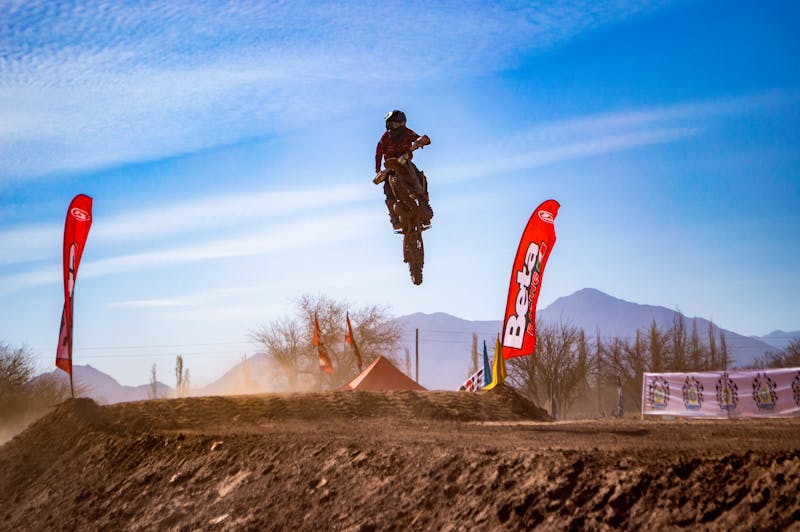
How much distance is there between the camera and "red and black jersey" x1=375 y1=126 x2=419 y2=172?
43.7 feet

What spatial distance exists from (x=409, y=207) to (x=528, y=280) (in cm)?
692

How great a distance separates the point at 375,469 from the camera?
34.0ft

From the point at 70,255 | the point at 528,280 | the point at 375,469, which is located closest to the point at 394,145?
the point at 375,469

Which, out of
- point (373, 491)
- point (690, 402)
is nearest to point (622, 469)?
point (373, 491)

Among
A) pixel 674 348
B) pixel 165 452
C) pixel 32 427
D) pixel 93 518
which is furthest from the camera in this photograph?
pixel 674 348

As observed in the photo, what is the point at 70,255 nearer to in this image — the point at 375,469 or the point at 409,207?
the point at 409,207

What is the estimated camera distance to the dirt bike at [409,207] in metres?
13.3

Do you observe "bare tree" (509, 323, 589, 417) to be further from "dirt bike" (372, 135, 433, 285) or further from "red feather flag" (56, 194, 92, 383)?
"dirt bike" (372, 135, 433, 285)

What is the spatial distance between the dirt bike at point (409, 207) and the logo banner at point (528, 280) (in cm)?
574

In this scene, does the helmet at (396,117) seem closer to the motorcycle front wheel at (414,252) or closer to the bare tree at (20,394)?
the motorcycle front wheel at (414,252)

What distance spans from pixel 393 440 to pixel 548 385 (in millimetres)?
41397

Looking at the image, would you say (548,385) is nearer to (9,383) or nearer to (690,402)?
(690,402)

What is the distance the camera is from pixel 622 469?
827 centimetres

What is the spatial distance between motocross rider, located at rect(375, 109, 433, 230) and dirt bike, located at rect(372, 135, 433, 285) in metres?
0.03
